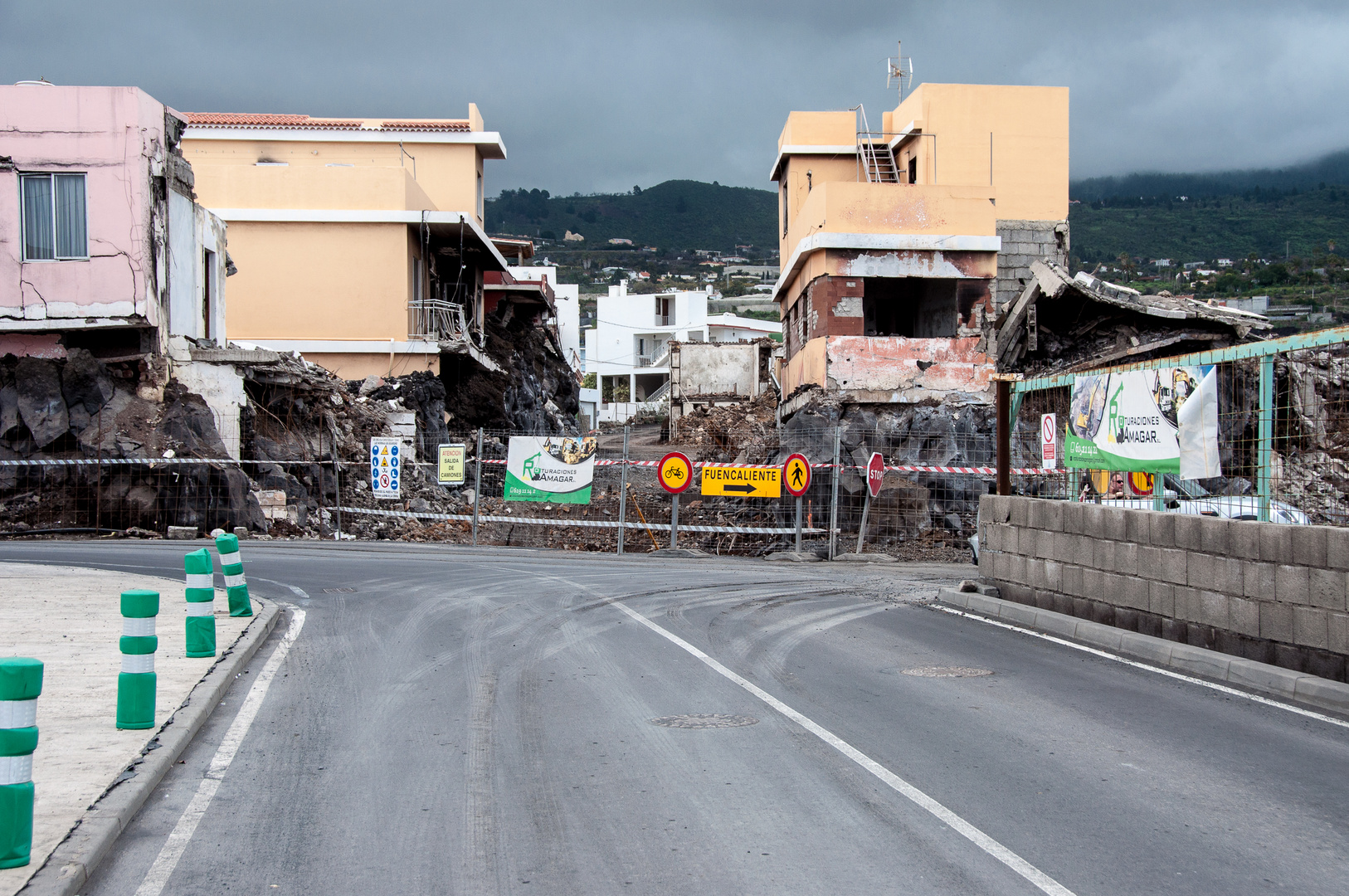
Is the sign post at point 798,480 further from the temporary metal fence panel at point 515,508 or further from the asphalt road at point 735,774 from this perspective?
the asphalt road at point 735,774

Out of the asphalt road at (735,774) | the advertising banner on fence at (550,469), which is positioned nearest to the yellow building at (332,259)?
the advertising banner on fence at (550,469)

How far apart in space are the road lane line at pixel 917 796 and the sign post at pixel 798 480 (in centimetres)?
1130

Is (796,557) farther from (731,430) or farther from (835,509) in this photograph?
(731,430)

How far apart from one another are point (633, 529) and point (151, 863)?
18.4 m

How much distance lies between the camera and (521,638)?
10.4 metres

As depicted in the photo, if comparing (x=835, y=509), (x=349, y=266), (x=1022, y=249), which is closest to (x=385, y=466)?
(x=835, y=509)

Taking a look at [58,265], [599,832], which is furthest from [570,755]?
[58,265]

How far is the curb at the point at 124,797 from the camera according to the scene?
430 centimetres

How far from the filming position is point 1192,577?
951 cm

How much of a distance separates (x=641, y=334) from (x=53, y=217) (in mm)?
71848

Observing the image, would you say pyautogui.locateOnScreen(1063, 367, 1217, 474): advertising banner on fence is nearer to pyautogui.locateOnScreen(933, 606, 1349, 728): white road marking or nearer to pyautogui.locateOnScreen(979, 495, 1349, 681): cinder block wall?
pyautogui.locateOnScreen(979, 495, 1349, 681): cinder block wall

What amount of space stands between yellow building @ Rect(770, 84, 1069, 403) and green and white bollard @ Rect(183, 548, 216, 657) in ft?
77.3

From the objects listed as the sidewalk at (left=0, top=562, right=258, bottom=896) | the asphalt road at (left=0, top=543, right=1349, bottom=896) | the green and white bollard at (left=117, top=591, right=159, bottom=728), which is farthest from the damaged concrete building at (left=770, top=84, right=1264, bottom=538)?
the green and white bollard at (left=117, top=591, right=159, bottom=728)

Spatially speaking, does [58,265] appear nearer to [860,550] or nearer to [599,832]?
[860,550]
